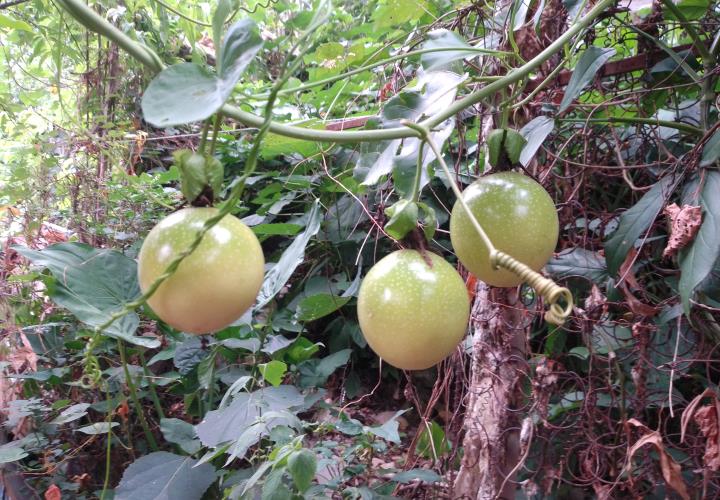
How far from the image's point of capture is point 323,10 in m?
0.52

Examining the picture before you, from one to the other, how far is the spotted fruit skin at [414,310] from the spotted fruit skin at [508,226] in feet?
0.22

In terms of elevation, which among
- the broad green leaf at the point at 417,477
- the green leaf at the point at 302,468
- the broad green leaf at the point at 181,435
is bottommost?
the broad green leaf at the point at 181,435

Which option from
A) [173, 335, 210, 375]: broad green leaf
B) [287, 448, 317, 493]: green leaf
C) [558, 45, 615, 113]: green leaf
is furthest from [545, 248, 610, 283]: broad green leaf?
[173, 335, 210, 375]: broad green leaf

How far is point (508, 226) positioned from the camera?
1.99ft

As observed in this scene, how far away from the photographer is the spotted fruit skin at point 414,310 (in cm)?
53

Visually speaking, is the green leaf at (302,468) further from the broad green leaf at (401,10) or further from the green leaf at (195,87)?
the broad green leaf at (401,10)

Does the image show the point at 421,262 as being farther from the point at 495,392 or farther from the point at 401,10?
the point at 401,10

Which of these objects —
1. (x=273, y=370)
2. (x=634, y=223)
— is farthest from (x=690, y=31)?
(x=273, y=370)

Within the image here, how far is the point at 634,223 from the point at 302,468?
70cm

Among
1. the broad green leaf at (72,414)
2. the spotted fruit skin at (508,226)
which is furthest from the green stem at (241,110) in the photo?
the broad green leaf at (72,414)

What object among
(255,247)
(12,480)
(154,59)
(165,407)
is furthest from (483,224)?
(165,407)

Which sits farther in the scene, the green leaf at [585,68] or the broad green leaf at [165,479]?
the broad green leaf at [165,479]

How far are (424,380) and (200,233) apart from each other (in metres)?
1.64

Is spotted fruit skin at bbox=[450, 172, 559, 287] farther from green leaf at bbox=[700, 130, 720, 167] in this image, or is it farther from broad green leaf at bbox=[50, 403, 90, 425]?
broad green leaf at bbox=[50, 403, 90, 425]
